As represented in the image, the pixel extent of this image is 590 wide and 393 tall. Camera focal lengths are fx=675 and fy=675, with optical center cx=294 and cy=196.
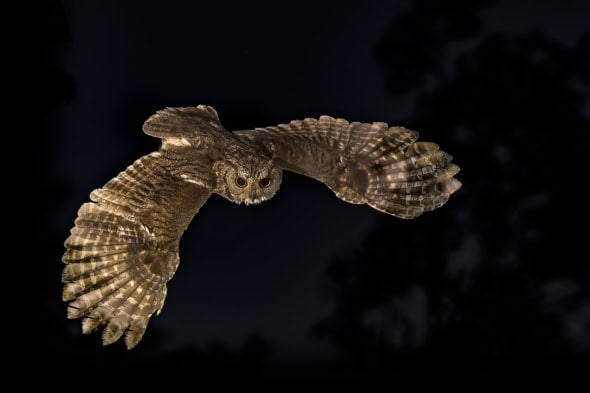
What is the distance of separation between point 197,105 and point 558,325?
1.45m

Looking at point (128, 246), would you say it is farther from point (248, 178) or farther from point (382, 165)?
point (382, 165)

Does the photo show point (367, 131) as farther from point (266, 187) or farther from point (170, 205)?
point (170, 205)

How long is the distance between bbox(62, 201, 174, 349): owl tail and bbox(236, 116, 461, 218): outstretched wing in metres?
0.48

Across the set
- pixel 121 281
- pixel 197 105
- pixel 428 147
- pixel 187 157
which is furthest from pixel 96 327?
pixel 428 147

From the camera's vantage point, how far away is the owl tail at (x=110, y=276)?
171 centimetres

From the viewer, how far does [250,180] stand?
1679 millimetres

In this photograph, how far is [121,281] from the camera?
1.76 metres

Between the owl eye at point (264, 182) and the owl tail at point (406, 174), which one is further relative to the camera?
Result: the owl tail at point (406, 174)

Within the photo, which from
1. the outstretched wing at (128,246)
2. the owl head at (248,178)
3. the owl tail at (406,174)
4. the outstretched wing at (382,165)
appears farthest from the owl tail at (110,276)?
the owl tail at (406,174)

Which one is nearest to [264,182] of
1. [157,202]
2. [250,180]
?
[250,180]

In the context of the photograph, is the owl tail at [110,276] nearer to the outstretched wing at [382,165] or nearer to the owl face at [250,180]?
the owl face at [250,180]

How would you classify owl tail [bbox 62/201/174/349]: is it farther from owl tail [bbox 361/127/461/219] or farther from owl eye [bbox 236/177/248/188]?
owl tail [bbox 361/127/461/219]

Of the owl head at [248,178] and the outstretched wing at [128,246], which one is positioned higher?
the owl head at [248,178]

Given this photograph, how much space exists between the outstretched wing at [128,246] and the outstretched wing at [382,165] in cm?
34
